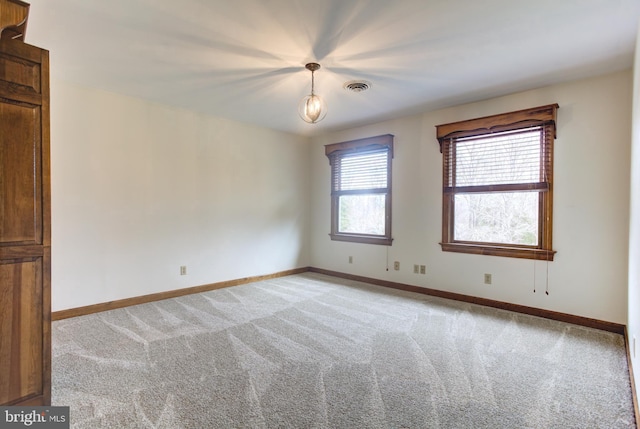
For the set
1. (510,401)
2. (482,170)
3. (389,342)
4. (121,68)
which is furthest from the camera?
(482,170)

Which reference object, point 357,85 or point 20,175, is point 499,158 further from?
point 20,175

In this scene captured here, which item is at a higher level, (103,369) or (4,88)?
(4,88)

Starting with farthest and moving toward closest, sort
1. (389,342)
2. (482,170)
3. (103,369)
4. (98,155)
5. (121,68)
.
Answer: (482,170) → (98,155) → (121,68) → (389,342) → (103,369)

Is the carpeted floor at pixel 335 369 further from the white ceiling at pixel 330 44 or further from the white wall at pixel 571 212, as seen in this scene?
the white ceiling at pixel 330 44

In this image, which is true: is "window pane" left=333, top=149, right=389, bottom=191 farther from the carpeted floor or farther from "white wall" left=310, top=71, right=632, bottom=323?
the carpeted floor

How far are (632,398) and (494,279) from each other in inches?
73.8

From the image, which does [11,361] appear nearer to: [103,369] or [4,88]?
[103,369]

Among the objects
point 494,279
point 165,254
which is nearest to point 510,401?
point 494,279

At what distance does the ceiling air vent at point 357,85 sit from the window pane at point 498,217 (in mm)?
1843

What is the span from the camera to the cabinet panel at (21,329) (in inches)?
63.2

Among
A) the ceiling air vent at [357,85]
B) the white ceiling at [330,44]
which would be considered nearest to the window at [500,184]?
the white ceiling at [330,44]

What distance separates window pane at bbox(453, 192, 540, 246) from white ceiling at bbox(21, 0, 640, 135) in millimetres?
1197

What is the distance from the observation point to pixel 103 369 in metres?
2.34

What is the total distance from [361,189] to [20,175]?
4.16 m
